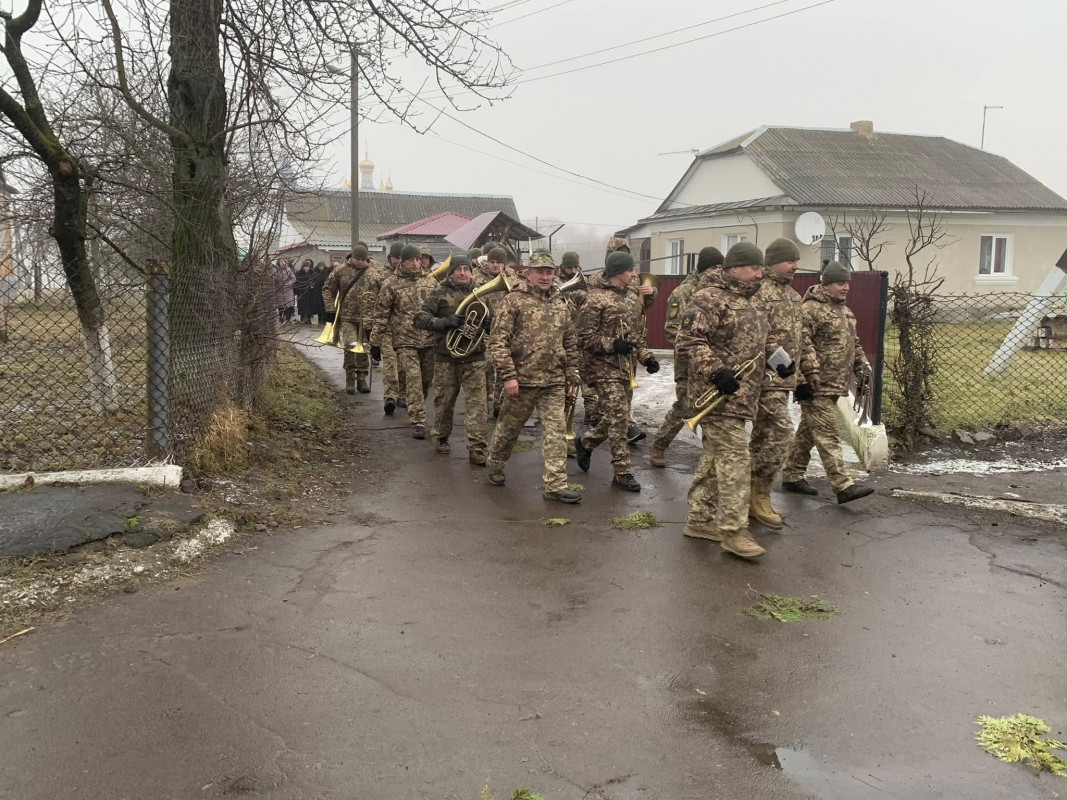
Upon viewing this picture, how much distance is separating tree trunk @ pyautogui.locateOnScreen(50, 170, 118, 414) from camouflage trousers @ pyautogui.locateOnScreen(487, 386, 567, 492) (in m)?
3.02

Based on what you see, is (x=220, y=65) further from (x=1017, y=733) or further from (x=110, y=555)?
(x=1017, y=733)

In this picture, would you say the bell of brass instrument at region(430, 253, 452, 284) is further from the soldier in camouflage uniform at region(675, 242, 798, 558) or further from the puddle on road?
the puddle on road

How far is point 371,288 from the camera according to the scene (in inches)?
439

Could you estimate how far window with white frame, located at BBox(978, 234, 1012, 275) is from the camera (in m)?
26.7

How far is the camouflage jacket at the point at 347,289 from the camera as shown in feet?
37.9

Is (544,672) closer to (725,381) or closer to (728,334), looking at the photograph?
(725,381)

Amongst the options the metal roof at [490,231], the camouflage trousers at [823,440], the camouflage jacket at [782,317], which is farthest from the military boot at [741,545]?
the metal roof at [490,231]

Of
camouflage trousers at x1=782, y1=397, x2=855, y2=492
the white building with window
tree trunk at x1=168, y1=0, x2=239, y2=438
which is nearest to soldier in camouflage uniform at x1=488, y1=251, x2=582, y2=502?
camouflage trousers at x1=782, y1=397, x2=855, y2=492

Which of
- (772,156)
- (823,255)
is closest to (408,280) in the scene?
(823,255)

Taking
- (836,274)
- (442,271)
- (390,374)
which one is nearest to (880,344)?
(836,274)

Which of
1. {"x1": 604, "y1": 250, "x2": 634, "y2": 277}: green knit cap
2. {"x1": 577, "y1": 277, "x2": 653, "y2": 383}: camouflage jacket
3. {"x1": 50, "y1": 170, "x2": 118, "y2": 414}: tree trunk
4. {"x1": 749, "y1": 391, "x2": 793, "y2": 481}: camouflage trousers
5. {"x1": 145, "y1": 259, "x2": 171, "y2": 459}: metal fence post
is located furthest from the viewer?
{"x1": 577, "y1": 277, "x2": 653, "y2": 383}: camouflage jacket

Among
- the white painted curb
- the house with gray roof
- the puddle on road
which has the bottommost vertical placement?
the puddle on road

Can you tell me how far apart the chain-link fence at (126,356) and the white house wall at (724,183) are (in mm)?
21455

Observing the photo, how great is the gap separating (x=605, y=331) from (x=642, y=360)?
0.39 metres
